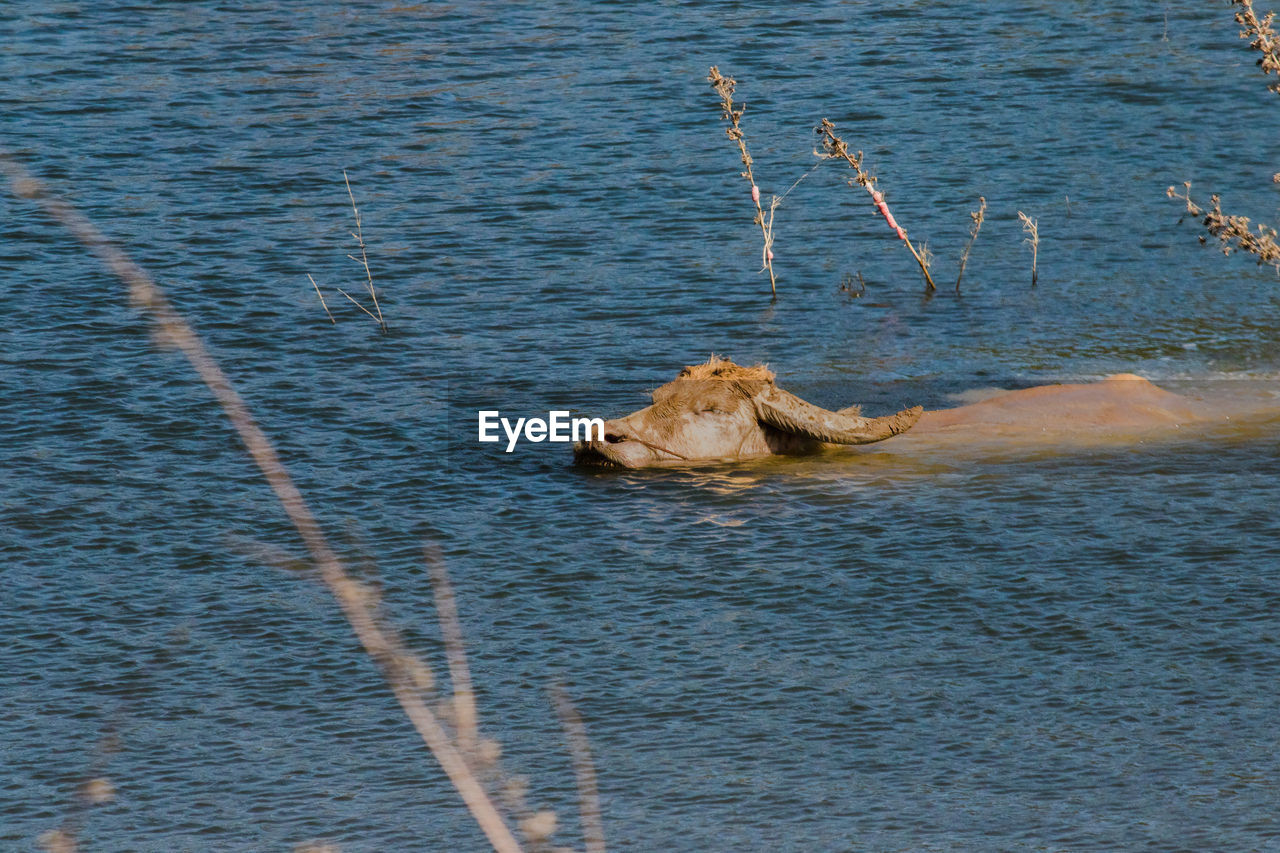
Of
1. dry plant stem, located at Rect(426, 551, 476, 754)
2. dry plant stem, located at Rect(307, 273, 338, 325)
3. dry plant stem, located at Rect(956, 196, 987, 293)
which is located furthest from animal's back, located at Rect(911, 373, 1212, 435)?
dry plant stem, located at Rect(307, 273, 338, 325)

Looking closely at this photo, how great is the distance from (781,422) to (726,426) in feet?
1.29

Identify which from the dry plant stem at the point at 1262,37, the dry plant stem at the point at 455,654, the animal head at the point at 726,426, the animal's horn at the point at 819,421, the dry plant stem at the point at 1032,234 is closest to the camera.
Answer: the dry plant stem at the point at 455,654

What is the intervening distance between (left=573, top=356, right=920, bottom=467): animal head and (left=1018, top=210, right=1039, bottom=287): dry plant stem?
467cm

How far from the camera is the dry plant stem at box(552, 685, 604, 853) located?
689 centimetres

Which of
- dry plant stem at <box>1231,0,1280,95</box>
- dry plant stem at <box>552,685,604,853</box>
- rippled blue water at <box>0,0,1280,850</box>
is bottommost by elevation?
dry plant stem at <box>552,685,604,853</box>

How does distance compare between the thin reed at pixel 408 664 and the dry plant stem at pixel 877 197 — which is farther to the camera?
the dry plant stem at pixel 877 197

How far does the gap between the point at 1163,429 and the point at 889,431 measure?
199cm

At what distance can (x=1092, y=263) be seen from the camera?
1666 centimetres

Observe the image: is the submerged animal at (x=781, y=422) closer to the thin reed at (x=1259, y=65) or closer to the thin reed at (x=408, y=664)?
the thin reed at (x=1259, y=65)

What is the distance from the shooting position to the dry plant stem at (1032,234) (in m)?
16.2

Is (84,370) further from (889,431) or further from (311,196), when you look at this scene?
(889,431)

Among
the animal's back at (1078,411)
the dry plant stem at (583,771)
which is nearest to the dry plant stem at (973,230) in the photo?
the animal's back at (1078,411)

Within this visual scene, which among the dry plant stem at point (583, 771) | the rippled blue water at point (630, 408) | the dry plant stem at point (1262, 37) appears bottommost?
the dry plant stem at point (583, 771)

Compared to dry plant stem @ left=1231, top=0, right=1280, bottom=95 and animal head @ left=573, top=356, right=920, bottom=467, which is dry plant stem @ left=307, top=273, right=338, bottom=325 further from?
dry plant stem @ left=1231, top=0, right=1280, bottom=95
